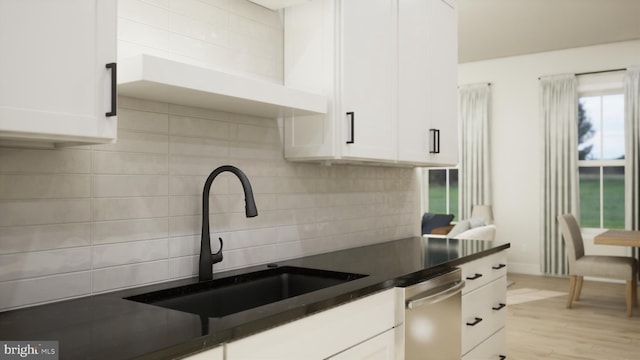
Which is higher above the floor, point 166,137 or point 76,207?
point 166,137

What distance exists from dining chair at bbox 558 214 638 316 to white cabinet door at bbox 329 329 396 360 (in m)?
3.88

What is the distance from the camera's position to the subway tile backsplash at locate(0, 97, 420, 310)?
1.49 m

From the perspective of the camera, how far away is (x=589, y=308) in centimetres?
516

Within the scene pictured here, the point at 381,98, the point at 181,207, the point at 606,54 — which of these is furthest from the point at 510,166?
the point at 181,207

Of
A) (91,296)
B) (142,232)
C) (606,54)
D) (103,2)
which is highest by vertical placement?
(606,54)

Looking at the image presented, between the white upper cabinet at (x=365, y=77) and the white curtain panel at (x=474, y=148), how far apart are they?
4.54 meters

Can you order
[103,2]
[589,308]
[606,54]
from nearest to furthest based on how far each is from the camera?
[103,2]
[589,308]
[606,54]

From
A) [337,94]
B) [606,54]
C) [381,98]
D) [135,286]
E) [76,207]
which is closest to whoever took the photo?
[76,207]

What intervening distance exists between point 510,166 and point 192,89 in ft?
20.7

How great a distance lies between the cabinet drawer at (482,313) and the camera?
8.35ft

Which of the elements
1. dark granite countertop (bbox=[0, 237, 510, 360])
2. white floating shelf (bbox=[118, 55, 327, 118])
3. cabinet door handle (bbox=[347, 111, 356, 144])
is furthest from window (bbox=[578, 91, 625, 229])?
white floating shelf (bbox=[118, 55, 327, 118])

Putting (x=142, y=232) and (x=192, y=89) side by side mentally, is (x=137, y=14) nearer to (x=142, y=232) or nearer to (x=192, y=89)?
(x=192, y=89)

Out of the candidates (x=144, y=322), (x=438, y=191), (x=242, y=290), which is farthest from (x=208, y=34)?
(x=438, y=191)

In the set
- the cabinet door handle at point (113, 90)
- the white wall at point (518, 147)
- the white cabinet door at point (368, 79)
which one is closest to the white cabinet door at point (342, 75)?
the white cabinet door at point (368, 79)
